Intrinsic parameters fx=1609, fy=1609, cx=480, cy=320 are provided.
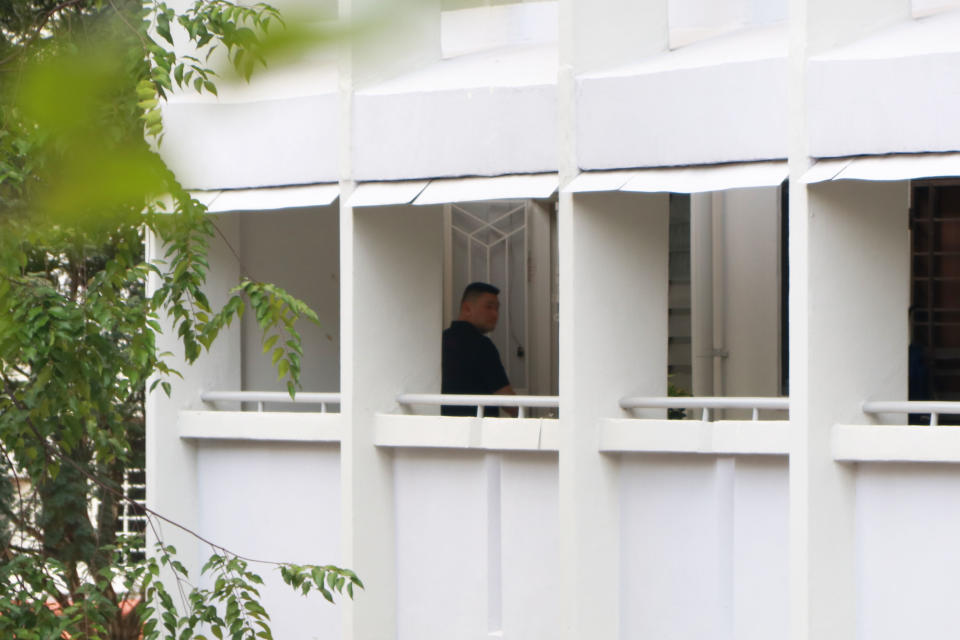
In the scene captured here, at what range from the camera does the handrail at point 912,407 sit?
6934mm

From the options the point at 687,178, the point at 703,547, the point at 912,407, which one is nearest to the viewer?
the point at 912,407

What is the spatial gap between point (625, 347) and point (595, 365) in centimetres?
24

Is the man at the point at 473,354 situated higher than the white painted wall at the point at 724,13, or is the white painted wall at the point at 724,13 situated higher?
the white painted wall at the point at 724,13

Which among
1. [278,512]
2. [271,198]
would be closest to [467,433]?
[278,512]

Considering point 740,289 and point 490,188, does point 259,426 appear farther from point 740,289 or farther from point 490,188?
point 740,289

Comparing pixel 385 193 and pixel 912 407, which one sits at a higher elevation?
pixel 385 193

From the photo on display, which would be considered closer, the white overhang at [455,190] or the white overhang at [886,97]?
the white overhang at [886,97]

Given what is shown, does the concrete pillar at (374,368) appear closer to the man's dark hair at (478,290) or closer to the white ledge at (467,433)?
the white ledge at (467,433)

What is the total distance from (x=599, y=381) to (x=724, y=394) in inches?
94.5

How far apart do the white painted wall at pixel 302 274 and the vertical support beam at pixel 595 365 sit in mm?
2371

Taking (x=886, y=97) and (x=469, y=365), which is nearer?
(x=886, y=97)

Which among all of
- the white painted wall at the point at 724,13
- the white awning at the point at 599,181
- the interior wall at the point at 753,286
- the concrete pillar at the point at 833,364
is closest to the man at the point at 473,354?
the interior wall at the point at 753,286

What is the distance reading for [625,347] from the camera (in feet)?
26.5

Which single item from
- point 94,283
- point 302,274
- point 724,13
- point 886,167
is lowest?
point 94,283
